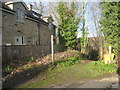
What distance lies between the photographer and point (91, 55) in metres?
18.0

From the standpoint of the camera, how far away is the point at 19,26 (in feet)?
47.3

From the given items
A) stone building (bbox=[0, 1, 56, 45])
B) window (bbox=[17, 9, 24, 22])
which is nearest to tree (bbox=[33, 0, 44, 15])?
stone building (bbox=[0, 1, 56, 45])

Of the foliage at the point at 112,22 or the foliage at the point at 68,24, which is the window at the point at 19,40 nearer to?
the foliage at the point at 68,24

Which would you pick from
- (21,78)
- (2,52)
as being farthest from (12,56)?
(21,78)

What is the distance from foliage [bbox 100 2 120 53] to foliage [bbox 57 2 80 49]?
23.0ft

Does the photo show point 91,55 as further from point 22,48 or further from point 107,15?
point 22,48

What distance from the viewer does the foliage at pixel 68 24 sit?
1778cm

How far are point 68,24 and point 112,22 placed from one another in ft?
27.6

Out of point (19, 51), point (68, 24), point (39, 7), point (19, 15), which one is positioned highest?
point (39, 7)

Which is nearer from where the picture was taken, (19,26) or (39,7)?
(19,26)

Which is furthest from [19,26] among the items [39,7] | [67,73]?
[39,7]

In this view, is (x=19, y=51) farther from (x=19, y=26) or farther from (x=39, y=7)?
(x=39, y=7)

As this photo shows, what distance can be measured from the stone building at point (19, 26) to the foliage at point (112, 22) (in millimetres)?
10136

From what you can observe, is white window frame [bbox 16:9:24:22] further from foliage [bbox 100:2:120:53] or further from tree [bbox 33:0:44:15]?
tree [bbox 33:0:44:15]
